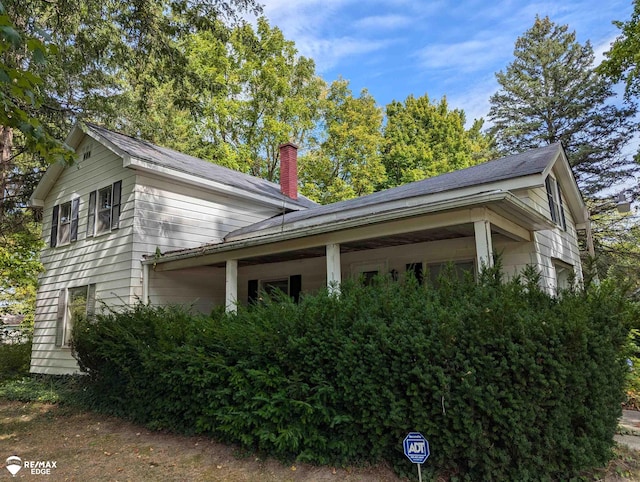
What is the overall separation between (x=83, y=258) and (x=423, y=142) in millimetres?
22675

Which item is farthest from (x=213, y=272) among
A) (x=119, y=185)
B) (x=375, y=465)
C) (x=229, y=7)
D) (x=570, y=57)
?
(x=570, y=57)

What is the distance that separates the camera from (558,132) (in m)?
22.5

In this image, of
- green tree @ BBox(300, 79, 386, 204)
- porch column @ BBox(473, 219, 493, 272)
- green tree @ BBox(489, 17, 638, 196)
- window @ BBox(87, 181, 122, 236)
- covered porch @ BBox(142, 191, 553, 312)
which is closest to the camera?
porch column @ BBox(473, 219, 493, 272)

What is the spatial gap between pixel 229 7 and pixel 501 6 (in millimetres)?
6811

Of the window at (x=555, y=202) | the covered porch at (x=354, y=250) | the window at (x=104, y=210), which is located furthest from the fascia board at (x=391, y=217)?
the window at (x=555, y=202)

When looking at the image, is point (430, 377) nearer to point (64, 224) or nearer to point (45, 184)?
point (64, 224)

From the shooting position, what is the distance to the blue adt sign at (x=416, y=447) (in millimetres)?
3279

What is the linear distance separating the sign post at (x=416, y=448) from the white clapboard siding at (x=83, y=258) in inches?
302

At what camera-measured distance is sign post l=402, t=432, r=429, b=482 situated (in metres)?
3.28

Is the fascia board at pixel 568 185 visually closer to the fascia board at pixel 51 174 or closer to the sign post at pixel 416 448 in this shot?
the sign post at pixel 416 448

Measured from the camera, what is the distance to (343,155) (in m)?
25.2

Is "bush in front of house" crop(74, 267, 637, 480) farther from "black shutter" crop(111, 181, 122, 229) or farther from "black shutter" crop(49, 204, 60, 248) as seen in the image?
"black shutter" crop(49, 204, 60, 248)

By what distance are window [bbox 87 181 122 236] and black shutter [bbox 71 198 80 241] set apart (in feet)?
2.17

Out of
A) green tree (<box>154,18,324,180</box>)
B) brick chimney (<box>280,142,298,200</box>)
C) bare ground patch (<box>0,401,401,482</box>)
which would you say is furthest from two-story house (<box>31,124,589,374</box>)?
green tree (<box>154,18,324,180</box>)
